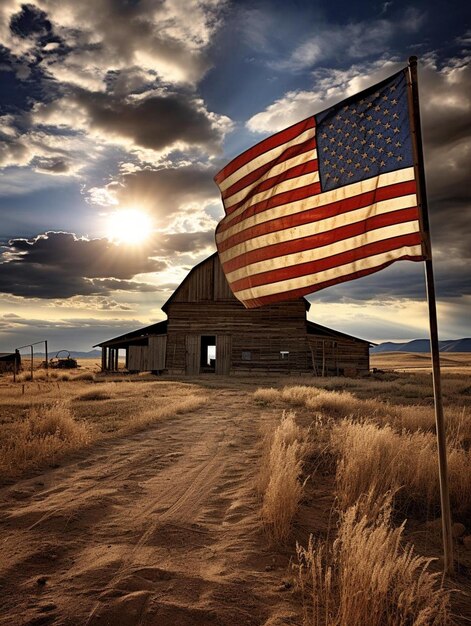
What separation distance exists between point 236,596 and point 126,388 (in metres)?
19.4

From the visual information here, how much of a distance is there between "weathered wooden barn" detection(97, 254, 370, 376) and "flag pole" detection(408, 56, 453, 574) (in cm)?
2779

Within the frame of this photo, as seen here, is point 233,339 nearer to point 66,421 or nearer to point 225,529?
point 66,421

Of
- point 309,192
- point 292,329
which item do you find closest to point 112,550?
point 309,192

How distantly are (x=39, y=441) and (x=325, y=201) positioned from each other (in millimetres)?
6884

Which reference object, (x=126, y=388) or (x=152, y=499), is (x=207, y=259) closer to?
(x=126, y=388)

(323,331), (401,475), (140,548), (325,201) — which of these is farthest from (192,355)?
(140,548)

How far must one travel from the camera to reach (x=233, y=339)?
33281 millimetres

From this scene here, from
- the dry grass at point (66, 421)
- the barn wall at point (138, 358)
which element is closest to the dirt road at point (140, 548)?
the dry grass at point (66, 421)

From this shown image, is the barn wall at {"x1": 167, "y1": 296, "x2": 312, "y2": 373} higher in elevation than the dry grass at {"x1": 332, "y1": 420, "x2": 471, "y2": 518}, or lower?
higher

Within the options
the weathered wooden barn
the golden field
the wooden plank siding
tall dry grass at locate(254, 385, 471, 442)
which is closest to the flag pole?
the golden field

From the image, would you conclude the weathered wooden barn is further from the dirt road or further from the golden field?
the dirt road

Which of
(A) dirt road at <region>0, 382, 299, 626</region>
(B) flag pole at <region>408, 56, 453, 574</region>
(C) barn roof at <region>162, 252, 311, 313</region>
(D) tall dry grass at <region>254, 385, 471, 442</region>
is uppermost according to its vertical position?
(C) barn roof at <region>162, 252, 311, 313</region>

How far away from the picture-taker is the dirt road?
10.9 feet

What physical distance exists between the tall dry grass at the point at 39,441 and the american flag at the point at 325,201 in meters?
4.47
